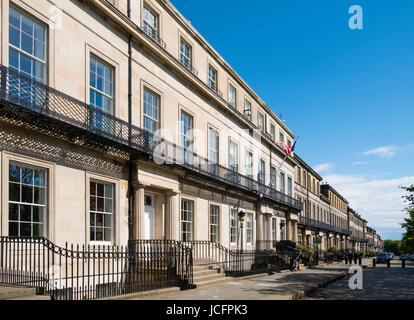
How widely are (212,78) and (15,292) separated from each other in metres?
17.8

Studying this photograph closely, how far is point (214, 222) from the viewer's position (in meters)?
23.0

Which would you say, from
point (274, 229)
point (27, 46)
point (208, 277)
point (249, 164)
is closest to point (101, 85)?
point (27, 46)

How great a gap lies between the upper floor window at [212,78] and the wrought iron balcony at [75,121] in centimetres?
576

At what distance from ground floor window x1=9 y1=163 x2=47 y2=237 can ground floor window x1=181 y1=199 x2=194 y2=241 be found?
853 cm

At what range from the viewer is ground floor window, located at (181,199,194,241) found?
19734 millimetres

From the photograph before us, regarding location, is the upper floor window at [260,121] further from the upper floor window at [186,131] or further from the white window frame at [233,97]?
the upper floor window at [186,131]

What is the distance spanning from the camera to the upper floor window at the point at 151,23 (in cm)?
1780

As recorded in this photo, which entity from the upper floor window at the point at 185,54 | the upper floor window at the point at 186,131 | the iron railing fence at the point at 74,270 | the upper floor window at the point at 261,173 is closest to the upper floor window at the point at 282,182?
the upper floor window at the point at 261,173

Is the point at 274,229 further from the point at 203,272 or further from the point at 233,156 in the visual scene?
the point at 203,272

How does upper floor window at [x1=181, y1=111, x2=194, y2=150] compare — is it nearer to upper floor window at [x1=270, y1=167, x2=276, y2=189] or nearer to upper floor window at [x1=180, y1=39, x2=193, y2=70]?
upper floor window at [x1=180, y1=39, x2=193, y2=70]

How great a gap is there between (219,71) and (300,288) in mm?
13280

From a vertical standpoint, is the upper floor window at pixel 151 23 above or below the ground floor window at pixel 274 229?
above

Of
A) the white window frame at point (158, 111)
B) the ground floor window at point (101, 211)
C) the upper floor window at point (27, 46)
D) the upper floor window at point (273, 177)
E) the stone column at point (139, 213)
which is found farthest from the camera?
the upper floor window at point (273, 177)

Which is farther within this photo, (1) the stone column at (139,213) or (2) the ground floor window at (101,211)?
(1) the stone column at (139,213)
